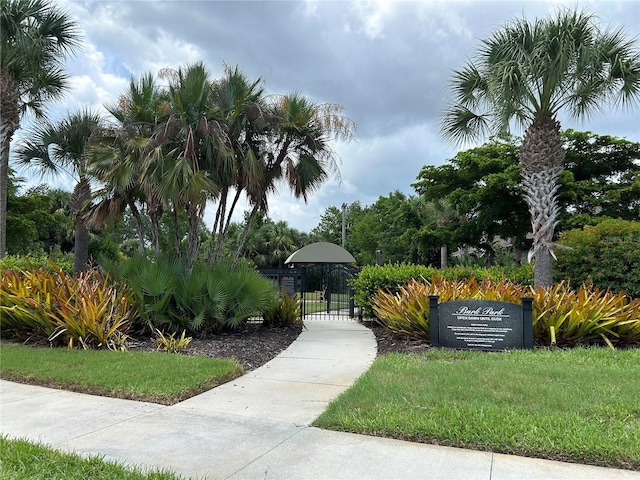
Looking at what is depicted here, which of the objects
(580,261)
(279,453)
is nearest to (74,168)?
(279,453)

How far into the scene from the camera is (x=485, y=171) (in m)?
24.2

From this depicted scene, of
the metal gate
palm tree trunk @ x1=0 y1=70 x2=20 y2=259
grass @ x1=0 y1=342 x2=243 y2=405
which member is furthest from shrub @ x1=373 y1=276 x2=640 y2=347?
palm tree trunk @ x1=0 y1=70 x2=20 y2=259

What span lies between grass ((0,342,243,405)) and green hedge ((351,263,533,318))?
5.34 m

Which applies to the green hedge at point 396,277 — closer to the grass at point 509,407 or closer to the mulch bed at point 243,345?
the mulch bed at point 243,345

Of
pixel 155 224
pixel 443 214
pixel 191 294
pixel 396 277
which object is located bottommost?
pixel 191 294

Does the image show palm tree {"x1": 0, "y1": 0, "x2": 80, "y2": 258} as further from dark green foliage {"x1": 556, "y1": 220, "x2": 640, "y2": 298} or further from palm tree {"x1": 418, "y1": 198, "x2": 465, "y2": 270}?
palm tree {"x1": 418, "y1": 198, "x2": 465, "y2": 270}

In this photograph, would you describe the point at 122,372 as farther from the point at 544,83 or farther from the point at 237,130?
the point at 544,83

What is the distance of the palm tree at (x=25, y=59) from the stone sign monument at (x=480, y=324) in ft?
43.7

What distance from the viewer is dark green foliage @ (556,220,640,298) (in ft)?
34.0

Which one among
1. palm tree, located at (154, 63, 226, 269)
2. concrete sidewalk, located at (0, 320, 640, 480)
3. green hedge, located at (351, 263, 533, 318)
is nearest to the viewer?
concrete sidewalk, located at (0, 320, 640, 480)

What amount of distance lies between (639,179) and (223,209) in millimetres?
18523

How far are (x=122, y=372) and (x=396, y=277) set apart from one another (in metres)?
7.01

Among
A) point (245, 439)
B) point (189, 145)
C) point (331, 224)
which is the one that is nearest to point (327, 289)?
point (189, 145)

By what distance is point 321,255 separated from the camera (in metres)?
17.7
